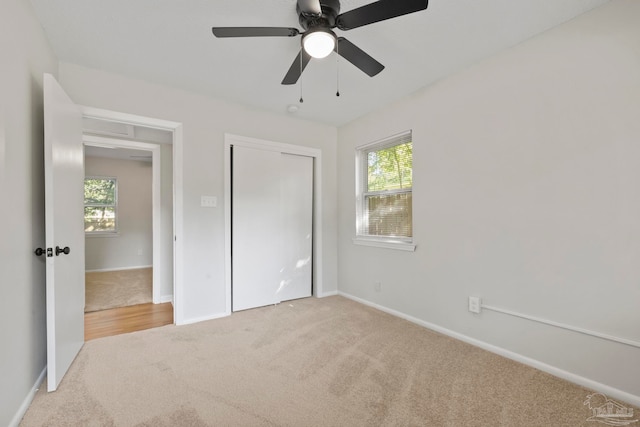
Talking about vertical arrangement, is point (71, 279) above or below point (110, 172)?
below

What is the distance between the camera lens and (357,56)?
184cm

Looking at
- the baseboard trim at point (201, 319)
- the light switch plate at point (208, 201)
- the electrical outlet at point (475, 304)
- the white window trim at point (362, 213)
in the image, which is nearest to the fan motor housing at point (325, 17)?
the white window trim at point (362, 213)

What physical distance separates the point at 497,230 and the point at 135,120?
3.39 metres

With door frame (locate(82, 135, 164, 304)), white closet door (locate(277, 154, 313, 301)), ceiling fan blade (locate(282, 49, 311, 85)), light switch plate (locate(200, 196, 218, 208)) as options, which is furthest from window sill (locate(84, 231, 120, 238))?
ceiling fan blade (locate(282, 49, 311, 85))

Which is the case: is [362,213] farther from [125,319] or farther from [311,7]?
[125,319]

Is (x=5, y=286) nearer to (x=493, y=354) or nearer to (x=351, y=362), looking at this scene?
(x=351, y=362)

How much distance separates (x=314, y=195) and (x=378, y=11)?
2.62m

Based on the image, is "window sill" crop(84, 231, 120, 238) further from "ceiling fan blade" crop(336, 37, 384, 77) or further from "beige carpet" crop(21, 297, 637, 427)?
"ceiling fan blade" crop(336, 37, 384, 77)

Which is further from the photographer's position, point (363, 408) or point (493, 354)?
point (493, 354)

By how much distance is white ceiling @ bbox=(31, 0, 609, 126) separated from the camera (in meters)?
1.78

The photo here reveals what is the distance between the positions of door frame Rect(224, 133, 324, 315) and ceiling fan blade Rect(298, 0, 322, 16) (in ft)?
6.15

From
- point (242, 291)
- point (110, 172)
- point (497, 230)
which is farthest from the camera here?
point (110, 172)

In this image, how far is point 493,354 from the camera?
2236mm

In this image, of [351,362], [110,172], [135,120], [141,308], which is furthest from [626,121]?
[110,172]
